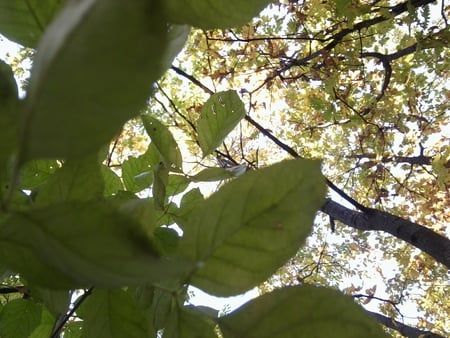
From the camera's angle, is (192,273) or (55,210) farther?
(192,273)

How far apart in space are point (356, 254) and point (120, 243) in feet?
19.4

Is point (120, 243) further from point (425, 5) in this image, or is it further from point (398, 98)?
point (398, 98)

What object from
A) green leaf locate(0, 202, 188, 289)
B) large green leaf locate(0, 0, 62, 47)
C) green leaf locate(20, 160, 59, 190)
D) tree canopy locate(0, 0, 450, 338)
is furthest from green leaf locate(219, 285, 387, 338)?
green leaf locate(20, 160, 59, 190)

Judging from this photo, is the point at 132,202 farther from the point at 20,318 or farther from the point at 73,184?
the point at 20,318

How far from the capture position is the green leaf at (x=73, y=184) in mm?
334

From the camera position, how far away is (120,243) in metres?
0.19

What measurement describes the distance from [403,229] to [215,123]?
1.82m

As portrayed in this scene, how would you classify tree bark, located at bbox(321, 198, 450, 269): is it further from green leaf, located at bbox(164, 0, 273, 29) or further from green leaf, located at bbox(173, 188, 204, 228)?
green leaf, located at bbox(164, 0, 273, 29)

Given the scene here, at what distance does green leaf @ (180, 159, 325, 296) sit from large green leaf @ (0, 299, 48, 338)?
0.46 meters

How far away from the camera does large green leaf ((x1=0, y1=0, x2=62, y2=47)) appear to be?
323 mm

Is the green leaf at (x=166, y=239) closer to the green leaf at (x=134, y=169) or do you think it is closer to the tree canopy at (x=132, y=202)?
the tree canopy at (x=132, y=202)

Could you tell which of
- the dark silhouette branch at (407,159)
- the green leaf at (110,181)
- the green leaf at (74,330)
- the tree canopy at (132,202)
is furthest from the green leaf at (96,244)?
the dark silhouette branch at (407,159)

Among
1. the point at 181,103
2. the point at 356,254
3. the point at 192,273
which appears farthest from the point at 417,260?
the point at 192,273

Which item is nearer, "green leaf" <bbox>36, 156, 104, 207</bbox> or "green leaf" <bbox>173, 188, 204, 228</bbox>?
"green leaf" <bbox>36, 156, 104, 207</bbox>
